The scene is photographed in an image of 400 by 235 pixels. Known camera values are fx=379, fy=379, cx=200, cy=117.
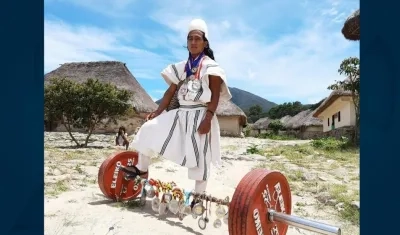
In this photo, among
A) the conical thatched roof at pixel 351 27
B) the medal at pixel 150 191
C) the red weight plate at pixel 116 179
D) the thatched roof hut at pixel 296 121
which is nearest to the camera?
the medal at pixel 150 191

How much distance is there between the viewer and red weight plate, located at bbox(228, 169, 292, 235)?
75.5 inches

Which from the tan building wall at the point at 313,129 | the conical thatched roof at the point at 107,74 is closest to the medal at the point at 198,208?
the conical thatched roof at the point at 107,74

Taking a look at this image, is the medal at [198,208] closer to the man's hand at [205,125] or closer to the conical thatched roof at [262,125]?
the man's hand at [205,125]

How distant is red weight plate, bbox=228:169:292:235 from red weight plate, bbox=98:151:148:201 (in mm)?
1572

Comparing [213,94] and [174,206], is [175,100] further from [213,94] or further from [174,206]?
[174,206]

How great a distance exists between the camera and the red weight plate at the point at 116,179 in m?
3.46

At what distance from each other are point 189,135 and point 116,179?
104 centimetres

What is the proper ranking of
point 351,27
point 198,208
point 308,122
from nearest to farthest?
point 198,208
point 351,27
point 308,122

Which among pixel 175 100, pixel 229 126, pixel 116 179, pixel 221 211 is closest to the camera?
pixel 221 211

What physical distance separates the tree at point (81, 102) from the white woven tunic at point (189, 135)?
405 inches

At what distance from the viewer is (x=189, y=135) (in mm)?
2865

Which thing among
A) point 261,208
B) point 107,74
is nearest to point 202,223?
point 261,208

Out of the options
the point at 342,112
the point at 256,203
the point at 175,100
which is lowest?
the point at 256,203

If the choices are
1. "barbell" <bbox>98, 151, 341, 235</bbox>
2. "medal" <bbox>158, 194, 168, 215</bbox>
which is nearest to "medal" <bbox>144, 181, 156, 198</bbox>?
"medal" <bbox>158, 194, 168, 215</bbox>
